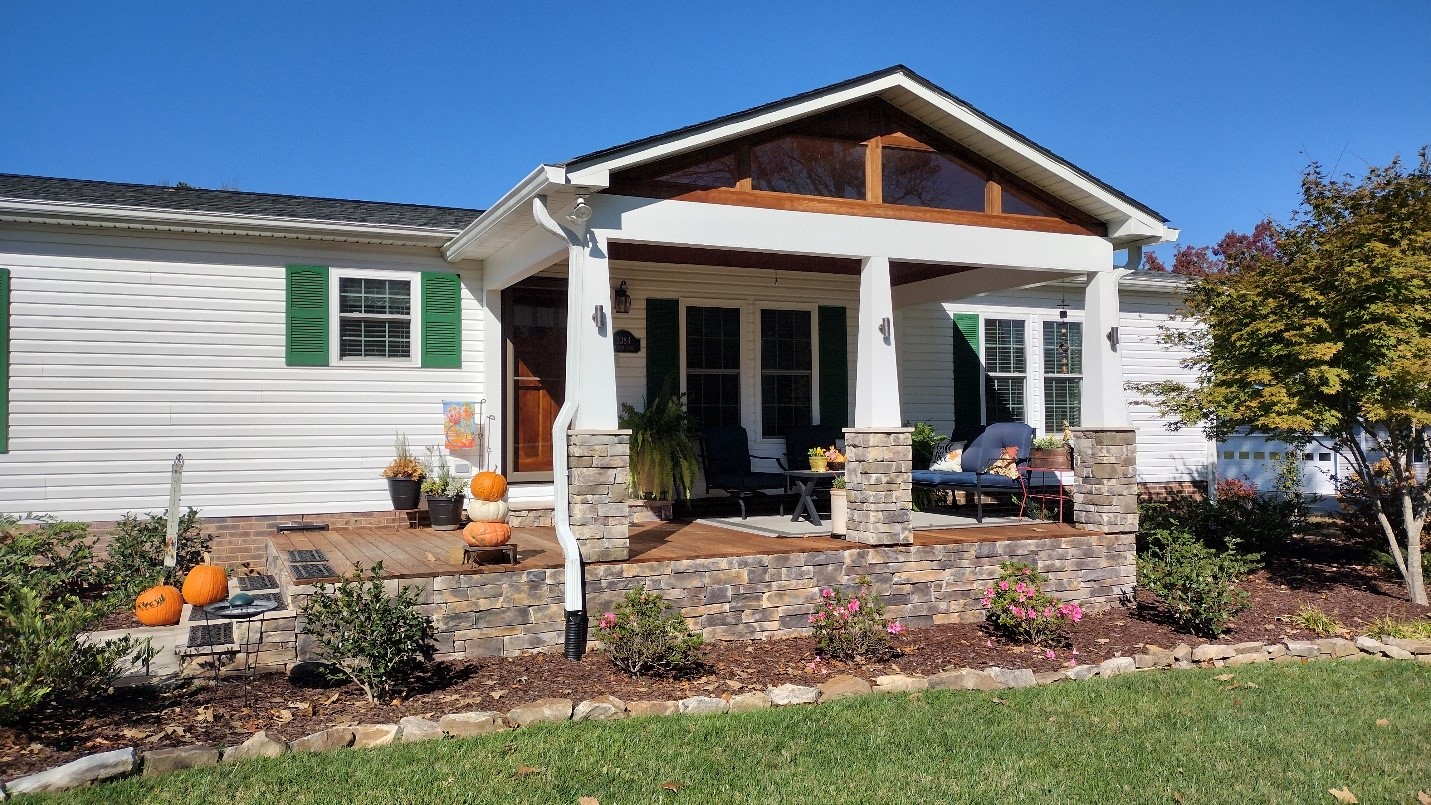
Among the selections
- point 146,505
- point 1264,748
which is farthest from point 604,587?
point 146,505

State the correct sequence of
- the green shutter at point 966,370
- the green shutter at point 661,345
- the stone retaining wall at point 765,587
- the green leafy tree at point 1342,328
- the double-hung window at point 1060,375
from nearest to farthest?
the stone retaining wall at point 765,587
the green leafy tree at point 1342,328
the green shutter at point 661,345
the green shutter at point 966,370
the double-hung window at point 1060,375

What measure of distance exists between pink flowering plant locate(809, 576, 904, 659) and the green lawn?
3.03ft

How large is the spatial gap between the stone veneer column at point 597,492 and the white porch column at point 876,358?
195 cm

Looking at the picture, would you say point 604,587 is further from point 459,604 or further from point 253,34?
point 253,34

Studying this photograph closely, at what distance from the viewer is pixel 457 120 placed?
17.4 meters

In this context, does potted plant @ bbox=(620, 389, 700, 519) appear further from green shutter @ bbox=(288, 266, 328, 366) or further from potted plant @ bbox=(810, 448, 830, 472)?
green shutter @ bbox=(288, 266, 328, 366)

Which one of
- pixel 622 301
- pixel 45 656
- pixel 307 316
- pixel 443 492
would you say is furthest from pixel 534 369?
pixel 45 656

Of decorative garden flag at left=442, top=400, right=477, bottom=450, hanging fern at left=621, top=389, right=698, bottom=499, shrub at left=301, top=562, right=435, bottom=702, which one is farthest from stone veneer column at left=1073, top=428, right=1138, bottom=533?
shrub at left=301, top=562, right=435, bottom=702

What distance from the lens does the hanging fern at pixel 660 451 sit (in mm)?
9070

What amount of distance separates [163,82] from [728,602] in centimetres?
2365

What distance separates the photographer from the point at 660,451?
29.8 ft

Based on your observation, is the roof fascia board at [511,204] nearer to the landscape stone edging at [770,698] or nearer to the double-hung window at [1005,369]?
the landscape stone edging at [770,698]

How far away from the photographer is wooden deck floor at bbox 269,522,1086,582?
630 cm

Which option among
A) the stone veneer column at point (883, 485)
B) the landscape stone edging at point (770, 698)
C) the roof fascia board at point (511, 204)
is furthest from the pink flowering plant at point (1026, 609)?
the roof fascia board at point (511, 204)
